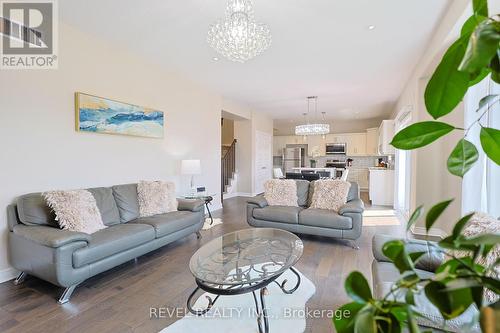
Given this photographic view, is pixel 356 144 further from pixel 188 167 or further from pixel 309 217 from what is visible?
pixel 188 167

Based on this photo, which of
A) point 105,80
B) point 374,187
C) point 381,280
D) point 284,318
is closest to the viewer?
point 381,280

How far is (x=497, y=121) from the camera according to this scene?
2211 millimetres

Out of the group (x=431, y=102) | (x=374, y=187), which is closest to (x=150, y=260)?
(x=431, y=102)

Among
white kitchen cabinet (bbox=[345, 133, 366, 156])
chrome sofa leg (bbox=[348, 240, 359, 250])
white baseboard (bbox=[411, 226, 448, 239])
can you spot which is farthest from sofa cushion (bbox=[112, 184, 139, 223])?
white kitchen cabinet (bbox=[345, 133, 366, 156])

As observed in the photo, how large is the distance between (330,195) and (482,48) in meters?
3.66

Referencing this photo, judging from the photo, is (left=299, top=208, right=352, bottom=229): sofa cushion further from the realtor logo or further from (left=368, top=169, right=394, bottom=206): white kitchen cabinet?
the realtor logo

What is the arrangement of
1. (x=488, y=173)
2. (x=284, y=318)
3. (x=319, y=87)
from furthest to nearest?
1. (x=319, y=87)
2. (x=488, y=173)
3. (x=284, y=318)

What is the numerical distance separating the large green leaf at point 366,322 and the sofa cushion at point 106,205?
322 cm

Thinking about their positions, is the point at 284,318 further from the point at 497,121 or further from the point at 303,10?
the point at 303,10

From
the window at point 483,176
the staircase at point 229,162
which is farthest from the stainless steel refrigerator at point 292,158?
the window at point 483,176

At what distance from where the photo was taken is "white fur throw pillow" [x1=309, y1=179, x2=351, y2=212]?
3.75 m

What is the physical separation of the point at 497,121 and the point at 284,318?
2494 mm

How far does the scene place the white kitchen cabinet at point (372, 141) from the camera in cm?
880

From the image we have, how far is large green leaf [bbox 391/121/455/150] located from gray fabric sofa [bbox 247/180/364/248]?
310 centimetres
